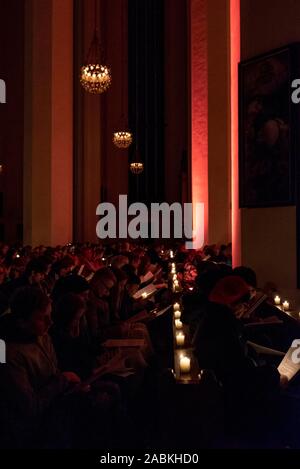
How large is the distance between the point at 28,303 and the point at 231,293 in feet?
5.03

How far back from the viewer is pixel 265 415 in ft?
12.3

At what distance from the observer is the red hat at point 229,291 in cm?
417

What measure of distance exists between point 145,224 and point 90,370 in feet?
79.3

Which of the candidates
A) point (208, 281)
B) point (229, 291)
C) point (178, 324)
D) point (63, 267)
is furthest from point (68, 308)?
point (63, 267)

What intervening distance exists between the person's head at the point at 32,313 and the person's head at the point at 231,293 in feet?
4.28

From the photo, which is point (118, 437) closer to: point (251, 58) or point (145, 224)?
point (251, 58)

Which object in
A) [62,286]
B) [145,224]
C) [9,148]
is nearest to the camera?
[62,286]

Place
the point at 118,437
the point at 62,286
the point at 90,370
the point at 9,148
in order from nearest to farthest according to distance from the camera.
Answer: the point at 118,437, the point at 90,370, the point at 62,286, the point at 9,148

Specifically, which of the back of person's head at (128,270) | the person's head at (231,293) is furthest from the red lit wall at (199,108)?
the person's head at (231,293)

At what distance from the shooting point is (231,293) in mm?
4199

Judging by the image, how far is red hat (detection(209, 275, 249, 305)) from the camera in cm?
417

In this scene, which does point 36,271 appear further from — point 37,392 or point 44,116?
point 44,116

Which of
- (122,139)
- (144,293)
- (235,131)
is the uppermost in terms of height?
(122,139)
